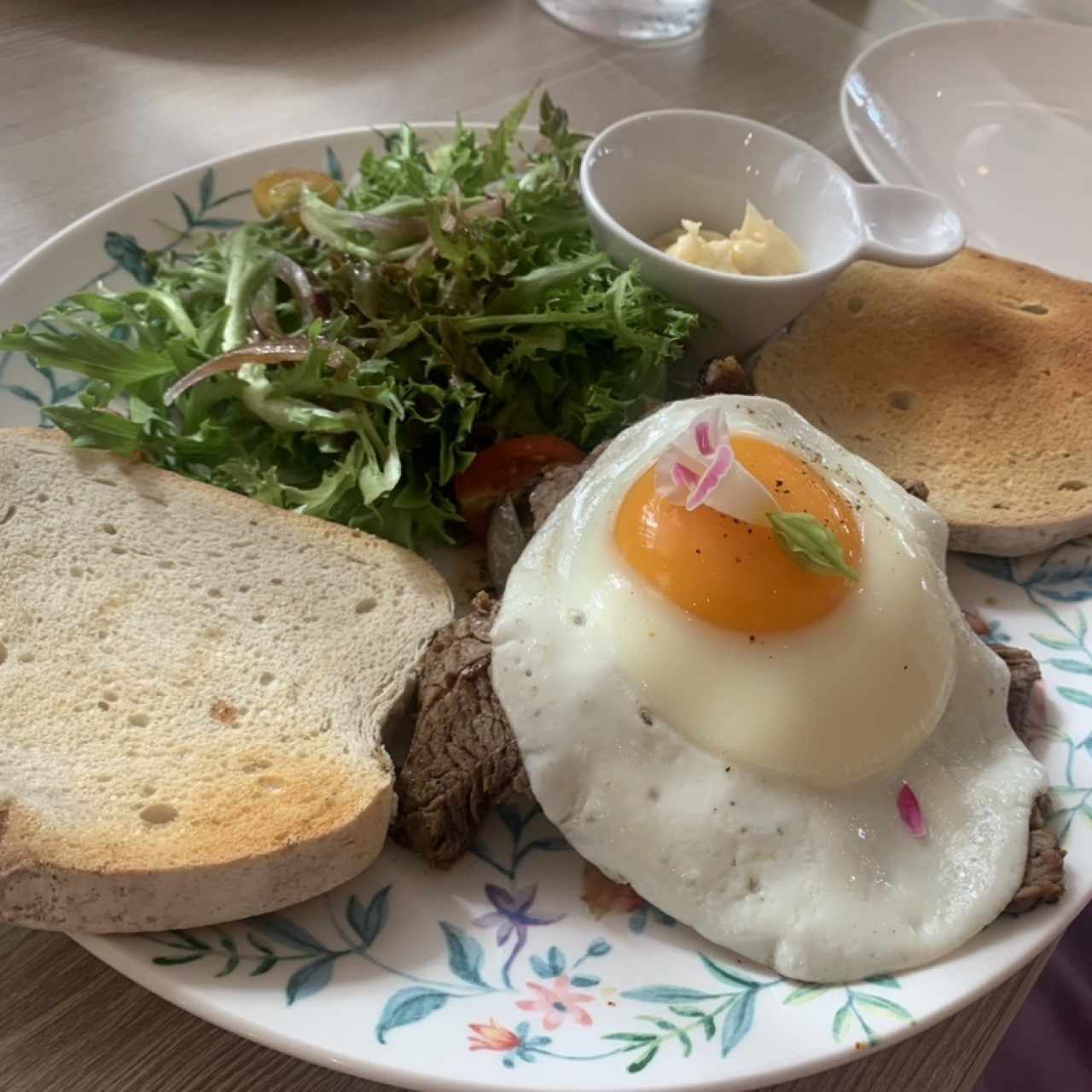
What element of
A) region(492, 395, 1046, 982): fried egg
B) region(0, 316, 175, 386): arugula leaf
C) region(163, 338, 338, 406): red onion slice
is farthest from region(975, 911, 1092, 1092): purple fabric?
region(0, 316, 175, 386): arugula leaf

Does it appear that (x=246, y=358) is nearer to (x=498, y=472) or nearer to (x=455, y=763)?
(x=498, y=472)

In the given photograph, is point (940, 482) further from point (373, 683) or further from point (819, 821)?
point (373, 683)

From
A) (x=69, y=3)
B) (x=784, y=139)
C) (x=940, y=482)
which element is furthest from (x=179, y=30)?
(x=940, y=482)

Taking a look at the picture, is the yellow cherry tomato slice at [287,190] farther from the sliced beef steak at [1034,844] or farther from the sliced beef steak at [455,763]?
the sliced beef steak at [1034,844]

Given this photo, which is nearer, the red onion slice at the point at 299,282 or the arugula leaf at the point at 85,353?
the arugula leaf at the point at 85,353

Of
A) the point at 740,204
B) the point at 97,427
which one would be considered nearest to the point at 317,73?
the point at 740,204

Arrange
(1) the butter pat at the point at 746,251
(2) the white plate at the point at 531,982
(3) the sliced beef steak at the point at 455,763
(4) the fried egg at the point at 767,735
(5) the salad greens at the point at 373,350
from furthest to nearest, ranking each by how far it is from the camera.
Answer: (1) the butter pat at the point at 746,251 < (5) the salad greens at the point at 373,350 < (3) the sliced beef steak at the point at 455,763 < (4) the fried egg at the point at 767,735 < (2) the white plate at the point at 531,982

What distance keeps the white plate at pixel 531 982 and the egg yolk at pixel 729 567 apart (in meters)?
0.59

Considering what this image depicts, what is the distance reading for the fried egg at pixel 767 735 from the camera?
1.90m

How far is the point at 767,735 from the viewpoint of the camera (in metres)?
1.96

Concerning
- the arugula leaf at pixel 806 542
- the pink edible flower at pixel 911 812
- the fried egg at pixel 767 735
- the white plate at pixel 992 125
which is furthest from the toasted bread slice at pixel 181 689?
the white plate at pixel 992 125

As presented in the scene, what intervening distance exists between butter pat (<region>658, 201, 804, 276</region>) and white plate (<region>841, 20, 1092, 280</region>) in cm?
111

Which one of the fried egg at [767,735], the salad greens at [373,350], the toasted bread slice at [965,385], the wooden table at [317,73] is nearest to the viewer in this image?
the fried egg at [767,735]

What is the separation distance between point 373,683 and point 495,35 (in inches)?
150
